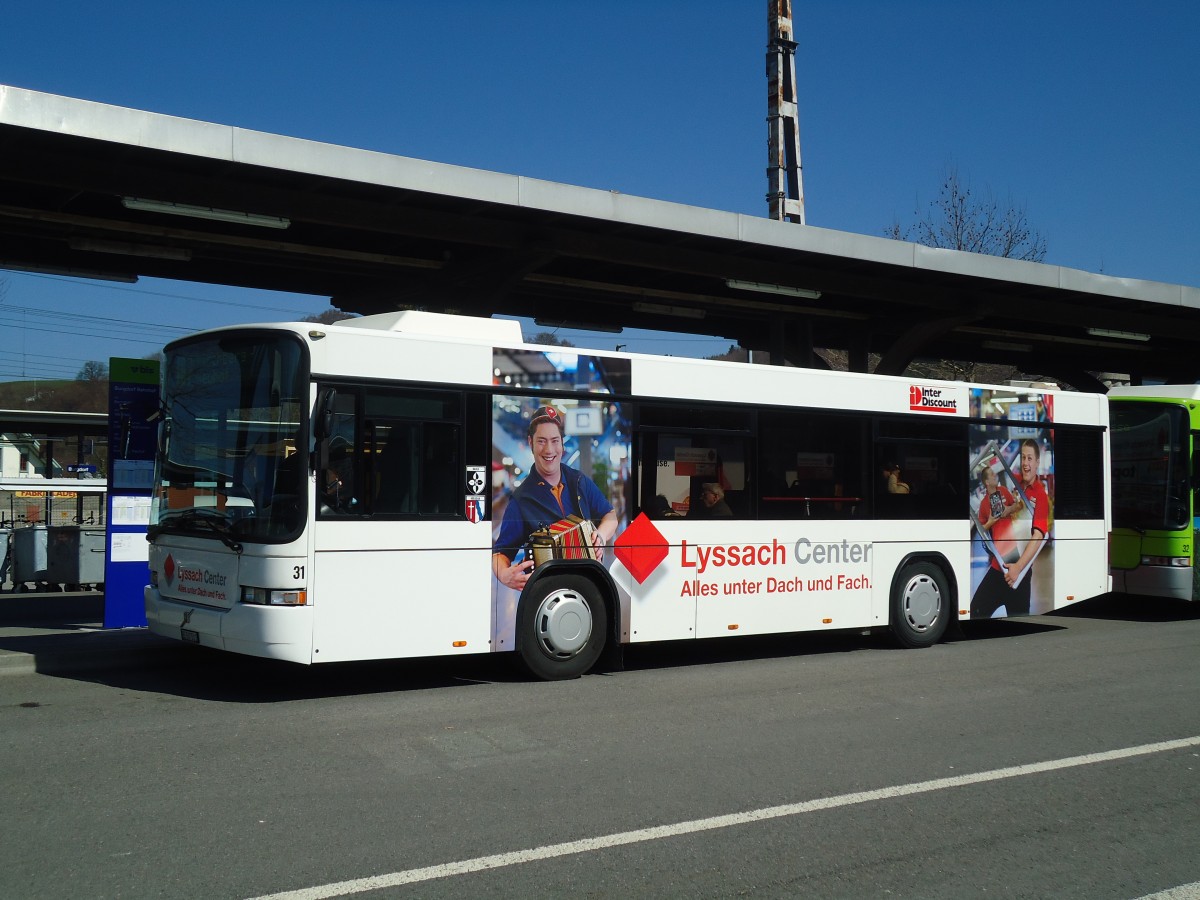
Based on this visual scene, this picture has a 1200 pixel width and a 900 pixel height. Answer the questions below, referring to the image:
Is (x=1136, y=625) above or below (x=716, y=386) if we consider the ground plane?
below

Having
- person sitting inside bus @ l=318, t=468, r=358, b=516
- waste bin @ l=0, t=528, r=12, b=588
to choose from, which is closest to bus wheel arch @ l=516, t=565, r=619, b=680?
person sitting inside bus @ l=318, t=468, r=358, b=516

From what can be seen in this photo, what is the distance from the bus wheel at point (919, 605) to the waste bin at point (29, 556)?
15.5 meters

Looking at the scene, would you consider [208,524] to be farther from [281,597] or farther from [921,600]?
[921,600]

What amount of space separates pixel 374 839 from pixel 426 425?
436 cm

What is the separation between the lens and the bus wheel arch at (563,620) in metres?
9.74

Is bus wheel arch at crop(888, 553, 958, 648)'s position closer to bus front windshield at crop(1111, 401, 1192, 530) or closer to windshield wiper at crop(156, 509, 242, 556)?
bus front windshield at crop(1111, 401, 1192, 530)

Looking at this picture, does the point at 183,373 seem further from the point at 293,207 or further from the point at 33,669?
the point at 293,207

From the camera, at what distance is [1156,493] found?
1568 centimetres

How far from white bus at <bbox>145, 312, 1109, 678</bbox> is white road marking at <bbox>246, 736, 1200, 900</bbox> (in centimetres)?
380

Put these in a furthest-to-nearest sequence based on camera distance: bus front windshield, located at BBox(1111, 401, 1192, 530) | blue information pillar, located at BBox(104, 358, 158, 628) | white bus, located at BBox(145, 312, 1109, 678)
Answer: bus front windshield, located at BBox(1111, 401, 1192, 530) → blue information pillar, located at BBox(104, 358, 158, 628) → white bus, located at BBox(145, 312, 1109, 678)

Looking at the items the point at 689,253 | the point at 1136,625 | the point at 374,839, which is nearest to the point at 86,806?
the point at 374,839

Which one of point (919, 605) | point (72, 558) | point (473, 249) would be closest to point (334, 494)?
point (919, 605)

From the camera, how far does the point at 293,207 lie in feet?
44.1

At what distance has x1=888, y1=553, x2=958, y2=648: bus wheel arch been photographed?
12.3m
